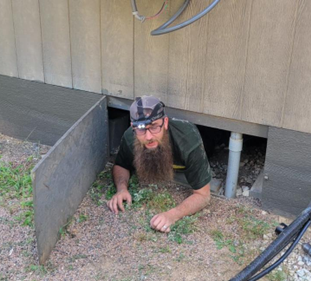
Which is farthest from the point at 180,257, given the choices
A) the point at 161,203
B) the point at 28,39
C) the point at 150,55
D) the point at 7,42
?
the point at 7,42

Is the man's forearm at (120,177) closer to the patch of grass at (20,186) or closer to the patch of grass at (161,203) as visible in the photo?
the patch of grass at (161,203)

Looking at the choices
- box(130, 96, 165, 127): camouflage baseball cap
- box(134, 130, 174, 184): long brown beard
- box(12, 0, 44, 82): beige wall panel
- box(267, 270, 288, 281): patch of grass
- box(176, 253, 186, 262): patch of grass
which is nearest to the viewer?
box(267, 270, 288, 281): patch of grass

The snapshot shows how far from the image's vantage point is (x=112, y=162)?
11.4 feet

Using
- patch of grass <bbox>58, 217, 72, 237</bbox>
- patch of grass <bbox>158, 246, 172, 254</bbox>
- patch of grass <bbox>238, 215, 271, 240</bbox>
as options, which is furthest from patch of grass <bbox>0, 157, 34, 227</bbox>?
patch of grass <bbox>238, 215, 271, 240</bbox>

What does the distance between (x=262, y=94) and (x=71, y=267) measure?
1.41m

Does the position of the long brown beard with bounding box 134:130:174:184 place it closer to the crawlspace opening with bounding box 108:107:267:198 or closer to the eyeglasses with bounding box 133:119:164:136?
the eyeglasses with bounding box 133:119:164:136

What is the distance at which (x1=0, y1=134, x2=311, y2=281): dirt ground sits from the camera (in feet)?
7.91

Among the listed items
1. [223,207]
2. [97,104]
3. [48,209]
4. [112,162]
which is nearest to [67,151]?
[48,209]

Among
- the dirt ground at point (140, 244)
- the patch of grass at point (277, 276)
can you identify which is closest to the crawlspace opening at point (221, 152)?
the dirt ground at point (140, 244)

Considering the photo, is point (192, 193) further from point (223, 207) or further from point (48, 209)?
point (48, 209)

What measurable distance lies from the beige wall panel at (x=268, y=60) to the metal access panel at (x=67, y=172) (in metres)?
1.00

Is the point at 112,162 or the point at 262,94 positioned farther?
the point at 112,162

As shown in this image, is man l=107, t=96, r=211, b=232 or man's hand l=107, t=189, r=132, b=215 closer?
man l=107, t=96, r=211, b=232

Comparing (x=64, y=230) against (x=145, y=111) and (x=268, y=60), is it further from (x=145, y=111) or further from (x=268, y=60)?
(x=268, y=60)
